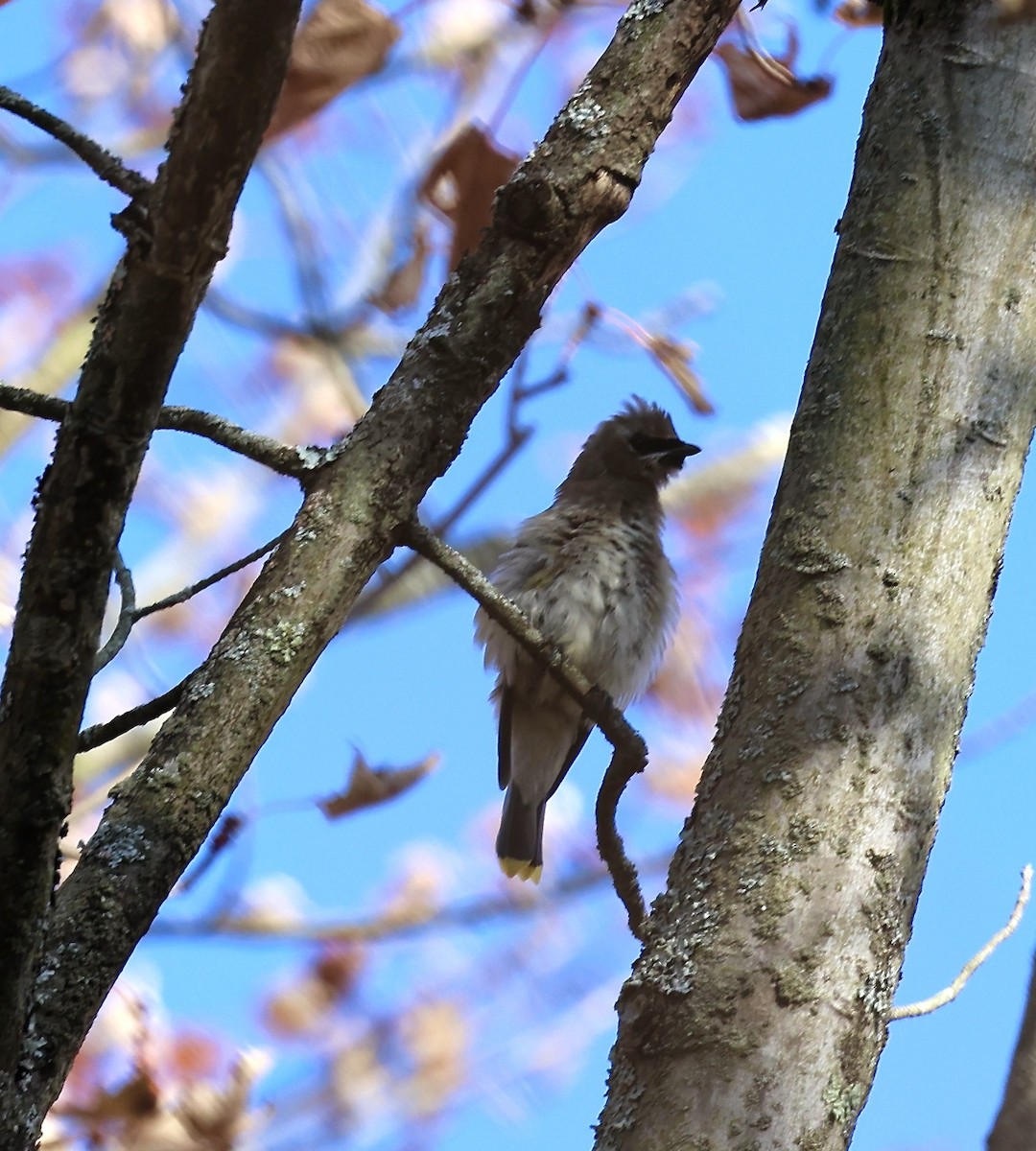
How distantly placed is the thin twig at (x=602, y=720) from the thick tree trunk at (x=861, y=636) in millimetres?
381

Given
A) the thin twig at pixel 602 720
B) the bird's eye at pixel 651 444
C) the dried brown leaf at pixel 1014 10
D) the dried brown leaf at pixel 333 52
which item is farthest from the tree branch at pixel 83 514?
the bird's eye at pixel 651 444

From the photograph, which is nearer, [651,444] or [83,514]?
[83,514]

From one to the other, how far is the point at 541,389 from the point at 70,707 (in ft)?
4.47

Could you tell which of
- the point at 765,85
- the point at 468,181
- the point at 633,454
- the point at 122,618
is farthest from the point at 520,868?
the point at 122,618

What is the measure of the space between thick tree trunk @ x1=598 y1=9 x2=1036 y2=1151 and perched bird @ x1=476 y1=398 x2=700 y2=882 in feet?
6.79

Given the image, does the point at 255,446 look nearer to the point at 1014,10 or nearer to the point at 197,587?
the point at 197,587

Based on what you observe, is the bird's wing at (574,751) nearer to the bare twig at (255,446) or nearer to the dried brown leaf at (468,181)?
the dried brown leaf at (468,181)

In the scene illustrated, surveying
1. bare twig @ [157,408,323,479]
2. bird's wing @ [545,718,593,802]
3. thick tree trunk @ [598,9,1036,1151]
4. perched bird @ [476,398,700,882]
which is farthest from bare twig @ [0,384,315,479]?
bird's wing @ [545,718,593,802]

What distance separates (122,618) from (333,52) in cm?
161

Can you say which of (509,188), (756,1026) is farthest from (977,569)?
(509,188)

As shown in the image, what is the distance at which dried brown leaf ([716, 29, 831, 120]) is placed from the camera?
312 centimetres

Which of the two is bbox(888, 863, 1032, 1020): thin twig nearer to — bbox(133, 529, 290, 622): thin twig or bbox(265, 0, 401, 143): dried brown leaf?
bbox(133, 529, 290, 622): thin twig

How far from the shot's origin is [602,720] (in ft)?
9.30

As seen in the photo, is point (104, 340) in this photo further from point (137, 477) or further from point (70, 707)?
point (70, 707)
